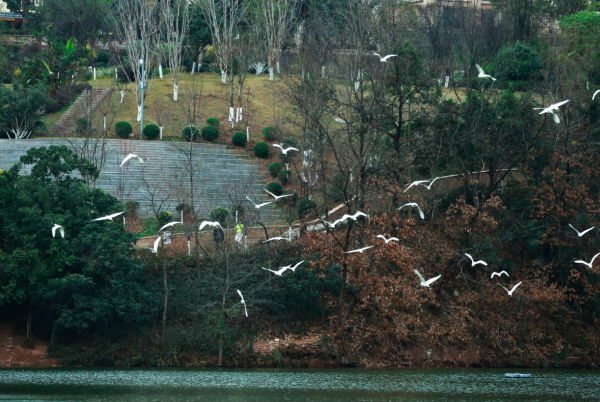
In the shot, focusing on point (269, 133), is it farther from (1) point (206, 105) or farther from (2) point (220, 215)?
(2) point (220, 215)

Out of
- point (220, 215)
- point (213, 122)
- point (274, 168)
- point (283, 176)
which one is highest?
point (213, 122)

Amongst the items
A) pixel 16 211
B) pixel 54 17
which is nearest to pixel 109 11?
pixel 54 17

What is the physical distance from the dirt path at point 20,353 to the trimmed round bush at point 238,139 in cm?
2134

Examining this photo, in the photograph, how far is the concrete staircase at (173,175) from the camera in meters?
37.5

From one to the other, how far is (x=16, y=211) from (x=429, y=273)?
18546 millimetres

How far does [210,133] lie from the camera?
46438 mm

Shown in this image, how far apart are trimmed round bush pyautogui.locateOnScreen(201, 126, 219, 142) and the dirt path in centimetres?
2093

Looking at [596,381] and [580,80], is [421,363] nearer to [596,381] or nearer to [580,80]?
[596,381]

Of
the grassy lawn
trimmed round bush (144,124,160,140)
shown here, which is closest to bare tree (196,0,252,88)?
the grassy lawn

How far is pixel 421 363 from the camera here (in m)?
30.0

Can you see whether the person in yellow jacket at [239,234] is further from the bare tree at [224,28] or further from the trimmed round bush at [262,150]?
the bare tree at [224,28]

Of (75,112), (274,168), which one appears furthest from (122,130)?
(274,168)

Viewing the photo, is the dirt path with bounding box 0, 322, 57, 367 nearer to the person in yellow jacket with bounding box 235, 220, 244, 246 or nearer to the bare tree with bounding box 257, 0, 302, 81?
the person in yellow jacket with bounding box 235, 220, 244, 246

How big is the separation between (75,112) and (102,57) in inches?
687
